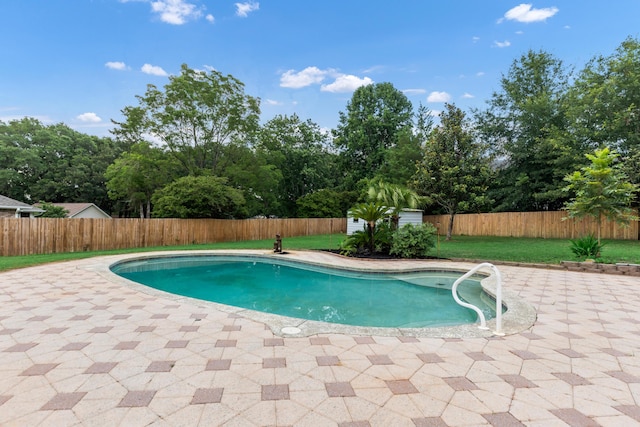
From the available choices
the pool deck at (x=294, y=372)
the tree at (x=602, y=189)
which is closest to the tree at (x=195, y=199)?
the pool deck at (x=294, y=372)

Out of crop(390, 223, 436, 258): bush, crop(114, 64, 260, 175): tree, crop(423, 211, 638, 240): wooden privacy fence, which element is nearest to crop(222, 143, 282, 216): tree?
crop(114, 64, 260, 175): tree

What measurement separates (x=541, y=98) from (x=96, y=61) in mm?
21634

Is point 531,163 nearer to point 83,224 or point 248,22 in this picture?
point 248,22

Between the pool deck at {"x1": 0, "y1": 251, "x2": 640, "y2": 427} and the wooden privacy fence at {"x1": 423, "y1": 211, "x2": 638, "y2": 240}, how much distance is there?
1370 centimetres

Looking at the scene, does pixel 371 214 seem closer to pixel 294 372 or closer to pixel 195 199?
pixel 294 372

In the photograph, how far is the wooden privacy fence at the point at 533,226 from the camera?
1409 centimetres

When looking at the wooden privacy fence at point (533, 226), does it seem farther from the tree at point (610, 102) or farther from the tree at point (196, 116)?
the tree at point (196, 116)

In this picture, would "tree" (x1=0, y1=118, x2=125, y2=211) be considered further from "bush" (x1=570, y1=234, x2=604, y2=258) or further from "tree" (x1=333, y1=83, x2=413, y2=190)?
"bush" (x1=570, y1=234, x2=604, y2=258)

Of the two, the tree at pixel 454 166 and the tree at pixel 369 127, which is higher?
the tree at pixel 369 127

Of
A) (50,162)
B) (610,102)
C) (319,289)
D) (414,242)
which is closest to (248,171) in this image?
(414,242)

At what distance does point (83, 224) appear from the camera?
1143 centimetres

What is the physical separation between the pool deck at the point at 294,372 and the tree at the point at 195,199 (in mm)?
11677

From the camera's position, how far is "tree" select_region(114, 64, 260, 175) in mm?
17891

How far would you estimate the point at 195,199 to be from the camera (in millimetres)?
15273
